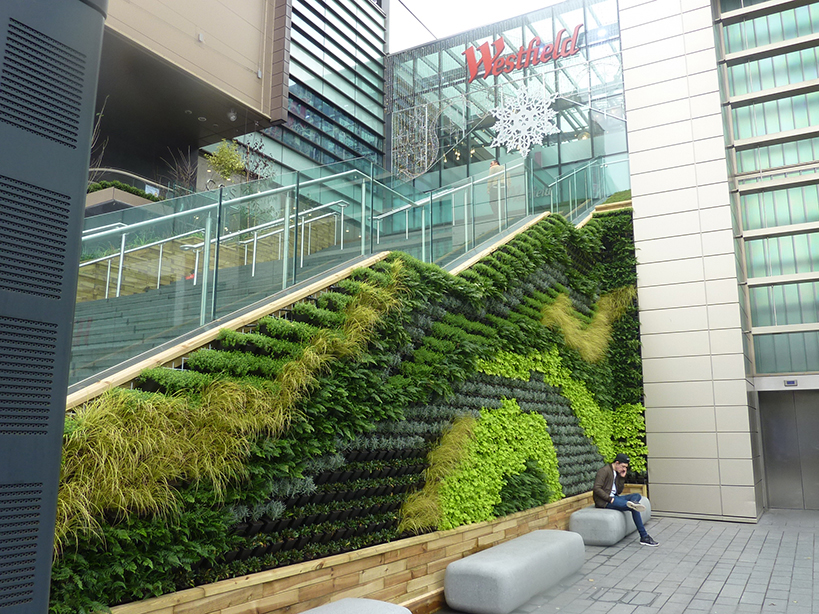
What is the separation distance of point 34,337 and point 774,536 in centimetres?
1027

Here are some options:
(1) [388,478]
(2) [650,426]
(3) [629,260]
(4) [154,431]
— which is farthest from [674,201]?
(4) [154,431]

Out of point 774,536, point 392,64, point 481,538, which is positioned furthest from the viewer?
point 392,64

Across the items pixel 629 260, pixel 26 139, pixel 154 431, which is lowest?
pixel 154 431

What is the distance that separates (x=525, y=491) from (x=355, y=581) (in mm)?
3428

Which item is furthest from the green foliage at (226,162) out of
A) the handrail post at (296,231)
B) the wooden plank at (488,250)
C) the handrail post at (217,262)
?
the handrail post at (217,262)

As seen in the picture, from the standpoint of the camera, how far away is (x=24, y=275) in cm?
193

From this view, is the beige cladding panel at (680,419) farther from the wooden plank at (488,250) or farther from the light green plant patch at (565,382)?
the wooden plank at (488,250)

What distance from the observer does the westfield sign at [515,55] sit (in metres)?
18.6

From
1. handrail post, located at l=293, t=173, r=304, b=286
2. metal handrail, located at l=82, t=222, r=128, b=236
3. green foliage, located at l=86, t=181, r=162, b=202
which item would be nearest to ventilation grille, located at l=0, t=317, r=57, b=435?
metal handrail, located at l=82, t=222, r=128, b=236

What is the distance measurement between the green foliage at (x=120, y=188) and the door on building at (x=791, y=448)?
14379mm

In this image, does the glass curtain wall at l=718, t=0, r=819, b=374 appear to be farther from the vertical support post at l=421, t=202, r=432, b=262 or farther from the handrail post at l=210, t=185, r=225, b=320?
the handrail post at l=210, t=185, r=225, b=320

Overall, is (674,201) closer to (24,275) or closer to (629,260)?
(629,260)

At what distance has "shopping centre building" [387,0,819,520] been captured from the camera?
1105 cm

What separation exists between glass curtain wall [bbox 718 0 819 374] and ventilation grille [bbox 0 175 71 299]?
12.1 metres
